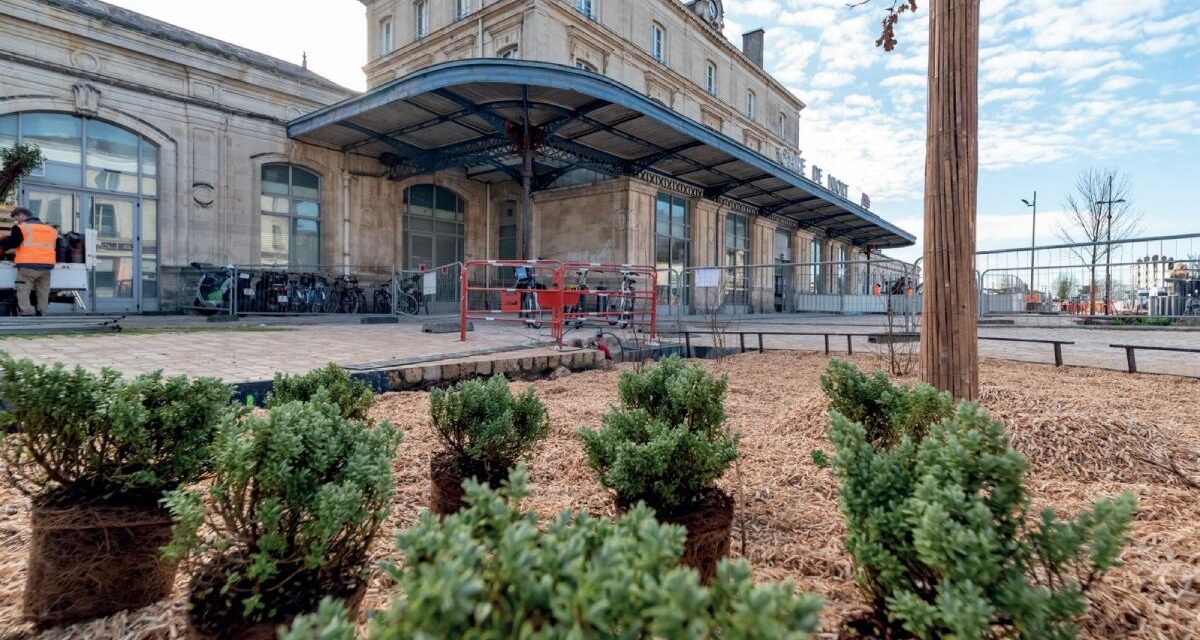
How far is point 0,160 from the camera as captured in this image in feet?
37.4

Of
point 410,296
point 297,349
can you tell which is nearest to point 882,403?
point 297,349

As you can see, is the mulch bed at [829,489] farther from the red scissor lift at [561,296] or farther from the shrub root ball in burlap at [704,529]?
the red scissor lift at [561,296]

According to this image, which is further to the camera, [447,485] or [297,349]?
[297,349]

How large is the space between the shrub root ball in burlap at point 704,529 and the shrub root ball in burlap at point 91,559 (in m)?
1.56

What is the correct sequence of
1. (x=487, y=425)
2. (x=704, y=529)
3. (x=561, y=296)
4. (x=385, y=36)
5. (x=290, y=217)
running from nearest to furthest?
(x=704, y=529), (x=487, y=425), (x=561, y=296), (x=290, y=217), (x=385, y=36)

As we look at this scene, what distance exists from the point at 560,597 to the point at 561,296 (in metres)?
7.41

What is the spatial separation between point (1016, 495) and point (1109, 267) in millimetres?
12591

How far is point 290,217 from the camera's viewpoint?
16.5 metres

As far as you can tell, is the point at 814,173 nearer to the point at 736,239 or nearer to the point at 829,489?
the point at 736,239

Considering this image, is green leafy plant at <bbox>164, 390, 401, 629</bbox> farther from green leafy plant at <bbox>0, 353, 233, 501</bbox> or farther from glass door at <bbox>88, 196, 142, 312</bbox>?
glass door at <bbox>88, 196, 142, 312</bbox>

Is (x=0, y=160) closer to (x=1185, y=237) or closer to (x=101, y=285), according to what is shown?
(x=101, y=285)

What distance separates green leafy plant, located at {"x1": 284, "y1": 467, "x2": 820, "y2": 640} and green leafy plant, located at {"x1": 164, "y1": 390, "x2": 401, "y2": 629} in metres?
0.68

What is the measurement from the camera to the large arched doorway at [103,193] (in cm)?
1269

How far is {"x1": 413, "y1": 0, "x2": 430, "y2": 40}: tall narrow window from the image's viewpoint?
22.6 m
